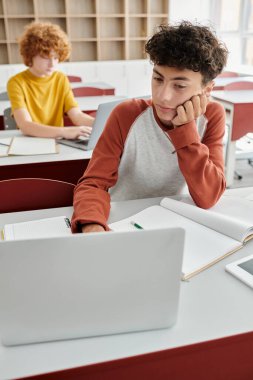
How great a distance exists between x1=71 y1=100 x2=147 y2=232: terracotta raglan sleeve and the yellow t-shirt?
1038mm

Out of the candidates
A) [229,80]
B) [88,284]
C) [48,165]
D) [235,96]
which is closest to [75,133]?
[48,165]

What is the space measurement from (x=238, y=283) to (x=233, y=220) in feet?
0.79

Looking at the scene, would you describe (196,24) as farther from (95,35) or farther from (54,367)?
(95,35)

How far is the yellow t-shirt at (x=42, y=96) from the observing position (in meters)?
2.22

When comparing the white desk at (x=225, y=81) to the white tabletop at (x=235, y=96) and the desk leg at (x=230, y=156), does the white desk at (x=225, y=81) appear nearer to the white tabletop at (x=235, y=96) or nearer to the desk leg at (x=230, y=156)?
the white tabletop at (x=235, y=96)

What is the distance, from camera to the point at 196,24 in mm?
1270

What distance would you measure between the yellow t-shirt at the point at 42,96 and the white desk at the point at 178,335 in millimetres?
1720

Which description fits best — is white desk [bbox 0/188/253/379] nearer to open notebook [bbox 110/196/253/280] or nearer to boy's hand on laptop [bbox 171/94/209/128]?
open notebook [bbox 110/196/253/280]

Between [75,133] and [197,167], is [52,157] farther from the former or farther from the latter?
[197,167]

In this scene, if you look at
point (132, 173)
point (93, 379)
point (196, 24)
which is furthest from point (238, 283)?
point (196, 24)

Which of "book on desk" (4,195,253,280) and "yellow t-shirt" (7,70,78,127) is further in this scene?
"yellow t-shirt" (7,70,78,127)

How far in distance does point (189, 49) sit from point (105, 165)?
0.46 m

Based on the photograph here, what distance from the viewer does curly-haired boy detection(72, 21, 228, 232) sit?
1.16 meters

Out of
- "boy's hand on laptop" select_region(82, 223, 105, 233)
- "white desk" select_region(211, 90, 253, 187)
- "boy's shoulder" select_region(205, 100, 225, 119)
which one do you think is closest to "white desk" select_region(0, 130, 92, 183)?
"boy's shoulder" select_region(205, 100, 225, 119)
